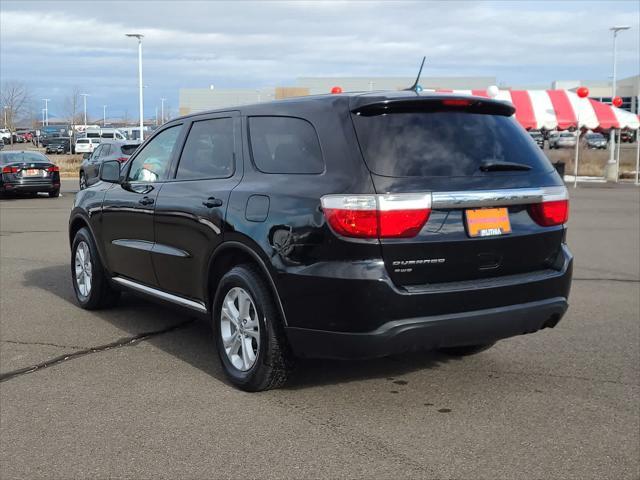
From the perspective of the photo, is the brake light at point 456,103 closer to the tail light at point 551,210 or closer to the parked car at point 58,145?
the tail light at point 551,210

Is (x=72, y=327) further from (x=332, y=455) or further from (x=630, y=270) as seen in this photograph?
(x=630, y=270)

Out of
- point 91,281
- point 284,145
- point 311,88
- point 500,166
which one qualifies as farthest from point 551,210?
point 311,88

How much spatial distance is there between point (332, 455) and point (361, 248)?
110 centimetres

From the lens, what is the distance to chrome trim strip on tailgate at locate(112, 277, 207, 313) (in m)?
5.64

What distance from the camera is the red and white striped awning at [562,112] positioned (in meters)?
29.0

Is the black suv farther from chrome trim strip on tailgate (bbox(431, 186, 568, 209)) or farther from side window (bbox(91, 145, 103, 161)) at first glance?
side window (bbox(91, 145, 103, 161))

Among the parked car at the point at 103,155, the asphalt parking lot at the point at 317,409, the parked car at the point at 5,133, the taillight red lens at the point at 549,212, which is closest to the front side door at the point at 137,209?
the asphalt parking lot at the point at 317,409

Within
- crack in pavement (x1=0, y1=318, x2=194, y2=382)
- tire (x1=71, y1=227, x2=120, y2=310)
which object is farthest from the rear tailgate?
tire (x1=71, y1=227, x2=120, y2=310)

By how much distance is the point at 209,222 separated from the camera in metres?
5.28

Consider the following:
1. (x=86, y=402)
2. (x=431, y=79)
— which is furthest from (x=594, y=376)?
(x=431, y=79)

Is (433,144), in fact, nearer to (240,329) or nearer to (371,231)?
(371,231)

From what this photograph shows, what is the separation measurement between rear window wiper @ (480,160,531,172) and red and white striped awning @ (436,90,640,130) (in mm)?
24809

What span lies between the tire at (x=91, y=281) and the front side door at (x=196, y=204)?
1.40 m

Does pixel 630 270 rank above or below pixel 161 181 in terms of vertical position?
below
